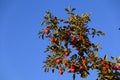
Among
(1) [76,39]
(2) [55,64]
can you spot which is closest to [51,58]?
(2) [55,64]

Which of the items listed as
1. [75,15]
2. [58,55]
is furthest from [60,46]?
[75,15]

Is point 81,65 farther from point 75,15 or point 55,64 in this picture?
point 75,15

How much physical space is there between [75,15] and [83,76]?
2.26m

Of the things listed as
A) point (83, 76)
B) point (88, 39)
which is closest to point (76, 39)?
point (88, 39)

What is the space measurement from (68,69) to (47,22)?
1912 millimetres

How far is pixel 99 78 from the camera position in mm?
13297

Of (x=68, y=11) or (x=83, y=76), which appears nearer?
(x=83, y=76)

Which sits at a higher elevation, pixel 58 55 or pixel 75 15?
pixel 75 15

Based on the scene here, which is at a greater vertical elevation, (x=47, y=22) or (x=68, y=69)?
(x=47, y=22)

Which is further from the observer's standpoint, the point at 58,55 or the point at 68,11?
the point at 68,11

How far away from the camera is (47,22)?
14.0 m

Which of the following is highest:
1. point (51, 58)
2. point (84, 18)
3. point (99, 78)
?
point (84, 18)

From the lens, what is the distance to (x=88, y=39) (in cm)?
1348

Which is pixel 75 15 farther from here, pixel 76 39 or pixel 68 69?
pixel 68 69
